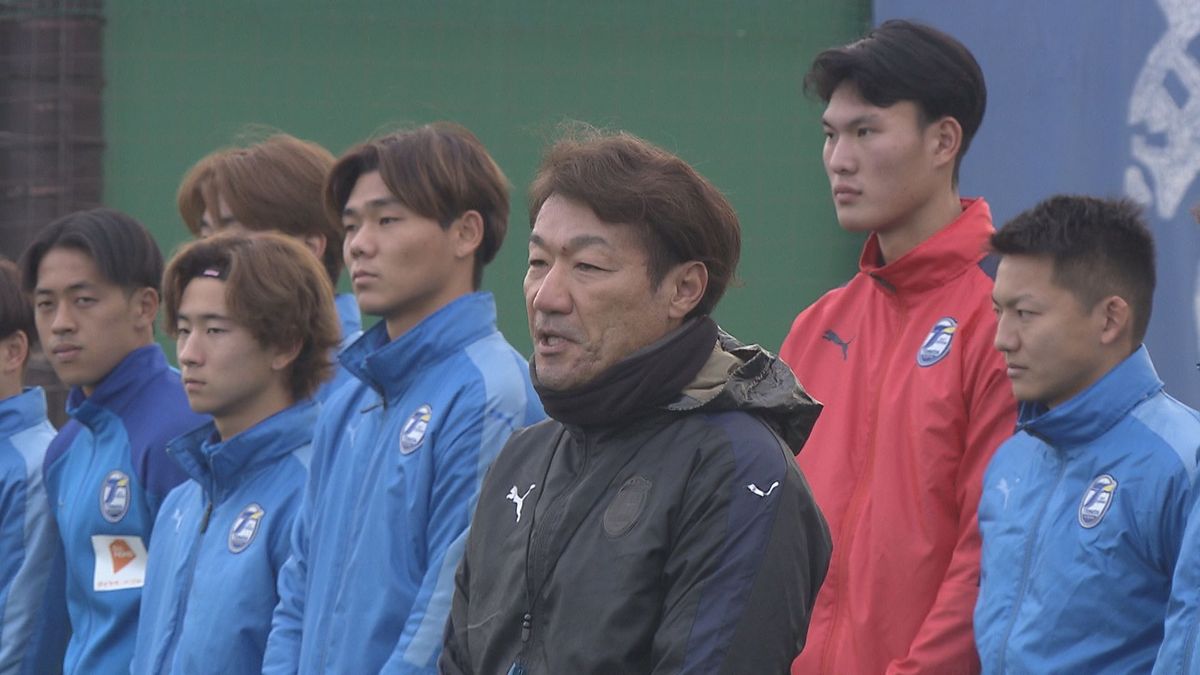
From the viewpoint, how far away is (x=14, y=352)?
5.46m

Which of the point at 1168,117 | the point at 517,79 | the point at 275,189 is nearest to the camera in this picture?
the point at 275,189

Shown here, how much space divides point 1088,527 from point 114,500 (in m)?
2.43

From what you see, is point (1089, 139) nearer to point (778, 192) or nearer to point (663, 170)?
point (778, 192)

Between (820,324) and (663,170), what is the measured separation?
1.14m

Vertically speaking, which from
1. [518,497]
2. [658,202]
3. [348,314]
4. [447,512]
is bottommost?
[447,512]

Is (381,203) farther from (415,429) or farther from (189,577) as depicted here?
(189,577)

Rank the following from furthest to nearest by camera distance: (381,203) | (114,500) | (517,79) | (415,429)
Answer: (517,79)
(114,500)
(381,203)
(415,429)

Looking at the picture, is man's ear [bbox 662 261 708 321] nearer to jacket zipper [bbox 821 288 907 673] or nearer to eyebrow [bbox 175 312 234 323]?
jacket zipper [bbox 821 288 907 673]

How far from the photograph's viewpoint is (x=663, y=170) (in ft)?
9.35

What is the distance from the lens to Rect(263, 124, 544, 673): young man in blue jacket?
367 cm

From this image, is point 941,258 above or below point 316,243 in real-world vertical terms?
above

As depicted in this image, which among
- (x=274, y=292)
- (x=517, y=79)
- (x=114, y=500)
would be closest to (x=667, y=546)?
(x=274, y=292)

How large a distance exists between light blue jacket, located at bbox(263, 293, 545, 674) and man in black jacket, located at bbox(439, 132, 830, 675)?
2.27ft

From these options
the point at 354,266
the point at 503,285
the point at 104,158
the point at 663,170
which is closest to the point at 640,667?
the point at 663,170
